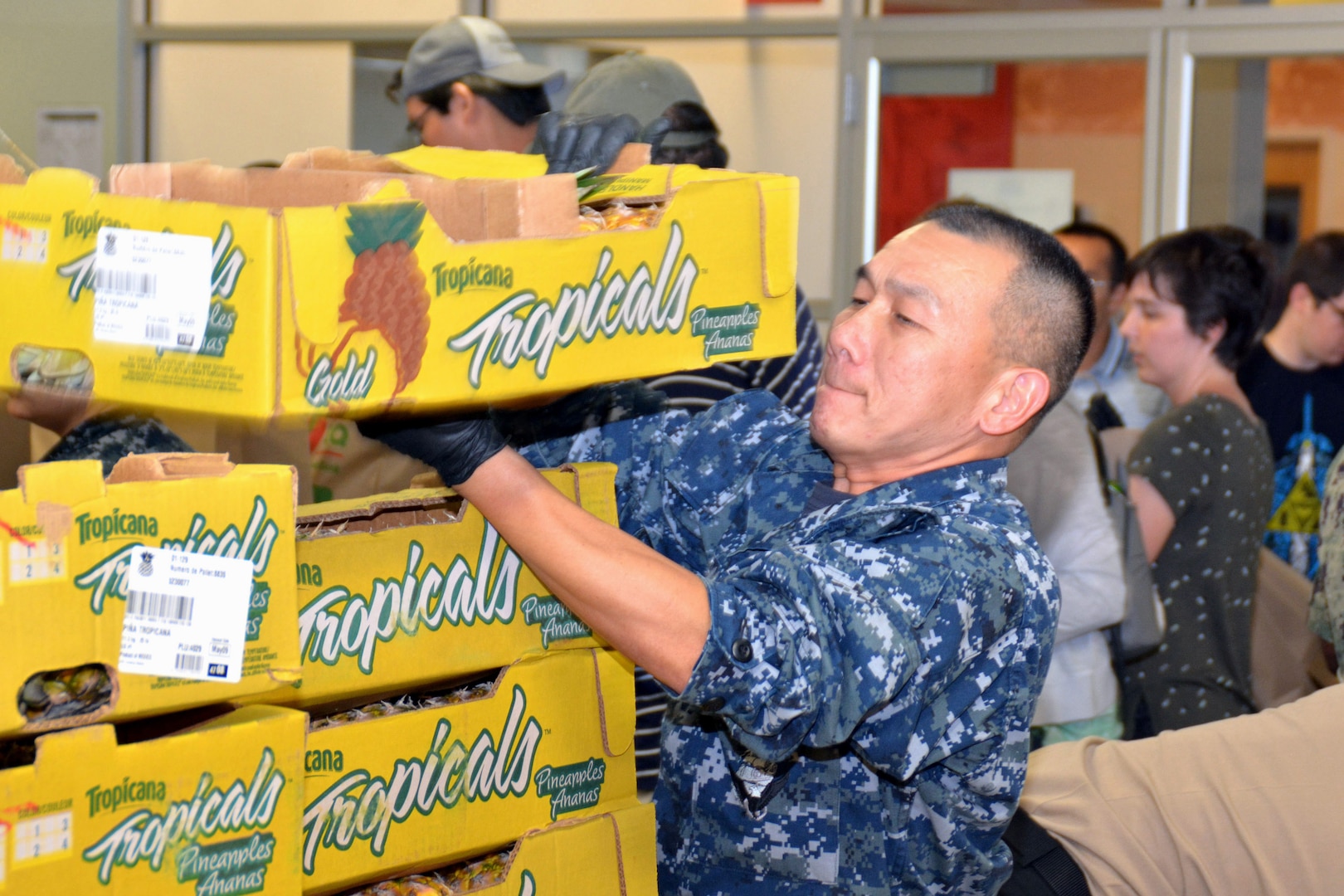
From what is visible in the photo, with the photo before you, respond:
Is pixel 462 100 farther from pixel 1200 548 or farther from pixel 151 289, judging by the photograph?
pixel 151 289

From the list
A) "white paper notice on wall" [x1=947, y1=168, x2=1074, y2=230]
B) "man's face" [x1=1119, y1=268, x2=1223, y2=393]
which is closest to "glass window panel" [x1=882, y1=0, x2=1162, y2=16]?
"white paper notice on wall" [x1=947, y1=168, x2=1074, y2=230]

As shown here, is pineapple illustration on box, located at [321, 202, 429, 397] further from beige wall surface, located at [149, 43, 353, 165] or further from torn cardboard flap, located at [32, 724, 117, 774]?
beige wall surface, located at [149, 43, 353, 165]

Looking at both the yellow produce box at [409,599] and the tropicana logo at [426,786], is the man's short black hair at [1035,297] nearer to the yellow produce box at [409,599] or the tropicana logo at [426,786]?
the yellow produce box at [409,599]

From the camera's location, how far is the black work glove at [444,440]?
1.16 m

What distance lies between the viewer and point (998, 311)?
1.44 meters

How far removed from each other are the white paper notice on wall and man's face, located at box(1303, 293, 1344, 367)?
1.03 metres

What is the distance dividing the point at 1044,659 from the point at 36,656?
910mm

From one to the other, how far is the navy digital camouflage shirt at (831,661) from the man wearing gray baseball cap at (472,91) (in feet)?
4.85

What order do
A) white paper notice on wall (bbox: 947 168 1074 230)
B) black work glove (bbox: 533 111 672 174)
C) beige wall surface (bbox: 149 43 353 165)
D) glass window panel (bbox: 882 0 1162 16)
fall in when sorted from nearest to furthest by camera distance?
black work glove (bbox: 533 111 672 174) < glass window panel (bbox: 882 0 1162 16) < white paper notice on wall (bbox: 947 168 1074 230) < beige wall surface (bbox: 149 43 353 165)

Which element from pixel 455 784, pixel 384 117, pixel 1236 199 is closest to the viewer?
pixel 455 784

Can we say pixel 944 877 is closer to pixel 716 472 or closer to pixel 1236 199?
pixel 716 472

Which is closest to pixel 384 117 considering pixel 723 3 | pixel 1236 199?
pixel 723 3

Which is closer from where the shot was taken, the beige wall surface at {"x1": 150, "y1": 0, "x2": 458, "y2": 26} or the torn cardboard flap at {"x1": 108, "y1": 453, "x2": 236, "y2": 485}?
the torn cardboard flap at {"x1": 108, "y1": 453, "x2": 236, "y2": 485}

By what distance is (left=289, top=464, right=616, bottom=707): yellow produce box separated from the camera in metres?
1.18
